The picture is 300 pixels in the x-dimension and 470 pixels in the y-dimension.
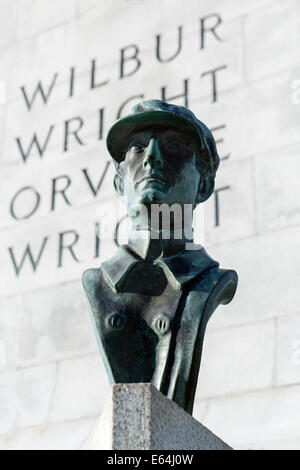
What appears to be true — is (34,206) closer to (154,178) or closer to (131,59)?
(131,59)

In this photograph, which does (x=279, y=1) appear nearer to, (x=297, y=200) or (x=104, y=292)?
(x=297, y=200)

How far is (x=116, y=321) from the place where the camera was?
465 centimetres

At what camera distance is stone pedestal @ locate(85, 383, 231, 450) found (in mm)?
3811

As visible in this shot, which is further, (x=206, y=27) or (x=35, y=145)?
(x=35, y=145)

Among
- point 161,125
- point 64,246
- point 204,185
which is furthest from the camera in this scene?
point 64,246

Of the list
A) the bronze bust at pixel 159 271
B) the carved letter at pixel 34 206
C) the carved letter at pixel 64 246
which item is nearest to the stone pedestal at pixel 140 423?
the bronze bust at pixel 159 271

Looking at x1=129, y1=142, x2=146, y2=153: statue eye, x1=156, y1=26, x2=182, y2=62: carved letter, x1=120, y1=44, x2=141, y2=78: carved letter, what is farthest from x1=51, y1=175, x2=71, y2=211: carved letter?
x1=129, y1=142, x2=146, y2=153: statue eye

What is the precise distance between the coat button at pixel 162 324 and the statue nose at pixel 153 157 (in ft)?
2.01

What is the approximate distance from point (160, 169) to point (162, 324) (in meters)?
0.63

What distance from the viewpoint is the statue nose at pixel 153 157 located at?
478 centimetres

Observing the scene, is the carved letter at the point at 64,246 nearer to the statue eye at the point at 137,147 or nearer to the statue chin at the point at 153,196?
the statue eye at the point at 137,147

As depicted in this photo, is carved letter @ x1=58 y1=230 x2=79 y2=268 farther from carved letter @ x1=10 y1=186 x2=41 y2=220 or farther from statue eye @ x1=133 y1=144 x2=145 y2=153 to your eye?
statue eye @ x1=133 y1=144 x2=145 y2=153

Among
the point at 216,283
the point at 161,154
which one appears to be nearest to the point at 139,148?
the point at 161,154

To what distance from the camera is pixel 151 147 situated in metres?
4.82
